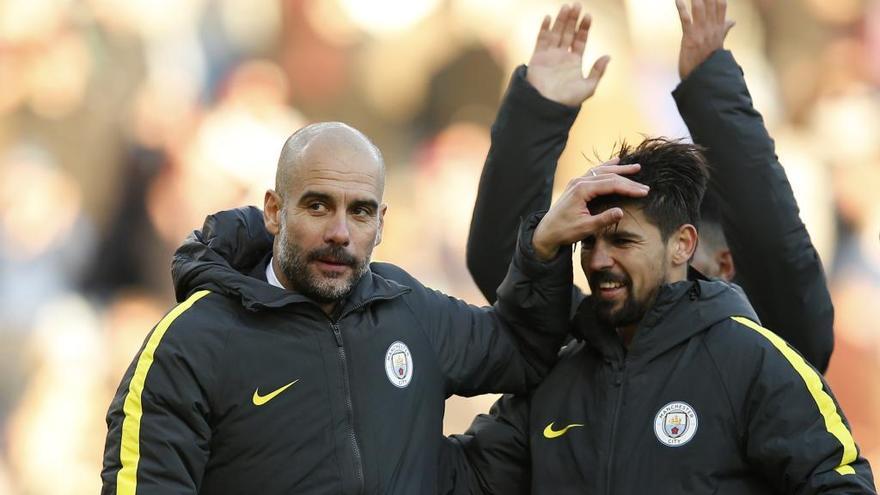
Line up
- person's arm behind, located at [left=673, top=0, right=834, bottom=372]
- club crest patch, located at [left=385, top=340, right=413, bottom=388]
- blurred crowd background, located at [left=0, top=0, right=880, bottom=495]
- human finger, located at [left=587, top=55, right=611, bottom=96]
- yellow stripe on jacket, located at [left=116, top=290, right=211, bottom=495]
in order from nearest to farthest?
yellow stripe on jacket, located at [left=116, top=290, right=211, bottom=495]
club crest patch, located at [left=385, top=340, right=413, bottom=388]
person's arm behind, located at [left=673, top=0, right=834, bottom=372]
human finger, located at [left=587, top=55, right=611, bottom=96]
blurred crowd background, located at [left=0, top=0, right=880, bottom=495]

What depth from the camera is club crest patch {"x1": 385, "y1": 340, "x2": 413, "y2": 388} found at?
2395 millimetres

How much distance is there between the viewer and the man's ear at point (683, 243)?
2457mm

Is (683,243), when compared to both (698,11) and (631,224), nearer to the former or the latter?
(631,224)

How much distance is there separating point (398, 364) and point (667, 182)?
0.59 metres

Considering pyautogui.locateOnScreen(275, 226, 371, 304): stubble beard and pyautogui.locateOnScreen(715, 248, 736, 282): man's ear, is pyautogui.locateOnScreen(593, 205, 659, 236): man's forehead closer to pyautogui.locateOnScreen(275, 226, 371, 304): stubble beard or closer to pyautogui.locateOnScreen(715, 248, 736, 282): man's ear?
pyautogui.locateOnScreen(275, 226, 371, 304): stubble beard

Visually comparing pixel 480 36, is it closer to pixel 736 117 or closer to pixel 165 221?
pixel 165 221

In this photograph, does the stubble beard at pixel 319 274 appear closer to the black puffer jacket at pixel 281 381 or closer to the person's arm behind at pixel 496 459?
the black puffer jacket at pixel 281 381

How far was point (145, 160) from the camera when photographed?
17.5 feet

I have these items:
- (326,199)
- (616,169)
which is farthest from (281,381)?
(616,169)

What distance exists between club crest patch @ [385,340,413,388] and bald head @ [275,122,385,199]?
11.0 inches

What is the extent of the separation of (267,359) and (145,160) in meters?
3.19

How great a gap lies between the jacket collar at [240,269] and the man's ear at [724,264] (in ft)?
2.93

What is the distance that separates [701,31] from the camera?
275 cm

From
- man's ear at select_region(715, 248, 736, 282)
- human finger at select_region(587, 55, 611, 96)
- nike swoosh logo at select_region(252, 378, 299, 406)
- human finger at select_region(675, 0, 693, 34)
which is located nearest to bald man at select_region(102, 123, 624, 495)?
nike swoosh logo at select_region(252, 378, 299, 406)
